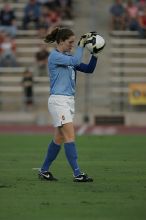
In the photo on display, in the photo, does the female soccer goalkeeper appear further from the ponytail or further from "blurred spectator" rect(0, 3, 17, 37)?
"blurred spectator" rect(0, 3, 17, 37)

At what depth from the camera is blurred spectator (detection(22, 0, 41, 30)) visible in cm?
2725

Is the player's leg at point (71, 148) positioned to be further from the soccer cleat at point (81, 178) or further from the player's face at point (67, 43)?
the player's face at point (67, 43)

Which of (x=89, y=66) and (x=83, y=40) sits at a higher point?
(x=83, y=40)

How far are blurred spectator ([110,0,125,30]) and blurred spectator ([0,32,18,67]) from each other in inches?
132

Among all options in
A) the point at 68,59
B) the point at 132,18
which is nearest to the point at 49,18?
the point at 132,18

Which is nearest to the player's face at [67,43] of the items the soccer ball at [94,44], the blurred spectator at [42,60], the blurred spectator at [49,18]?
the soccer ball at [94,44]

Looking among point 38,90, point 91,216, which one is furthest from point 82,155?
point 38,90

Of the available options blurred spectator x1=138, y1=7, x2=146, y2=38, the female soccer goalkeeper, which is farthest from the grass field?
blurred spectator x1=138, y1=7, x2=146, y2=38

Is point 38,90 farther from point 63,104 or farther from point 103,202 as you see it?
point 103,202

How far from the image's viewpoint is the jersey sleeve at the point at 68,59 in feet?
35.3

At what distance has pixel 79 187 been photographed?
10.5m

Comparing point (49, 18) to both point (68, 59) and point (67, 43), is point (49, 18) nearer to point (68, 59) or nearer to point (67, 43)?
point (67, 43)

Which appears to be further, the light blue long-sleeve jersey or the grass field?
the light blue long-sleeve jersey

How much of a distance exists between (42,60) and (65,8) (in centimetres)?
264
